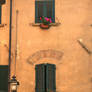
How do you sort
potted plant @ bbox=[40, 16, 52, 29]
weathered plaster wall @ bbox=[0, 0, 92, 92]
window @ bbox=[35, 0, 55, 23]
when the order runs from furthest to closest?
window @ bbox=[35, 0, 55, 23] < potted plant @ bbox=[40, 16, 52, 29] < weathered plaster wall @ bbox=[0, 0, 92, 92]

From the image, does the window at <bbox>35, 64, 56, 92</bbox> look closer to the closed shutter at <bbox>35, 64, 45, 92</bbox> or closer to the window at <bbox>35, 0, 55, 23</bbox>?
the closed shutter at <bbox>35, 64, 45, 92</bbox>

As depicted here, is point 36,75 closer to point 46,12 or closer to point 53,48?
point 53,48

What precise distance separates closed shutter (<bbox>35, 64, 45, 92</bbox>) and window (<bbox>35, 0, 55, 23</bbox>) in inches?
97.1

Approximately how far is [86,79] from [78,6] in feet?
12.4

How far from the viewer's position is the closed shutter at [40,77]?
10.5 metres

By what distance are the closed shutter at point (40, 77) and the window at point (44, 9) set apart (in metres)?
2.47

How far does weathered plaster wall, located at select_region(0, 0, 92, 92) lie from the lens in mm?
10508

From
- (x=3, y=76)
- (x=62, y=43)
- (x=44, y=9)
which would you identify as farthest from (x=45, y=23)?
(x=3, y=76)

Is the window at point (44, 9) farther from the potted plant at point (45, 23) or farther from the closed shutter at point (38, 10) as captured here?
the potted plant at point (45, 23)

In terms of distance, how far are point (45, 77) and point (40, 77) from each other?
0.83ft

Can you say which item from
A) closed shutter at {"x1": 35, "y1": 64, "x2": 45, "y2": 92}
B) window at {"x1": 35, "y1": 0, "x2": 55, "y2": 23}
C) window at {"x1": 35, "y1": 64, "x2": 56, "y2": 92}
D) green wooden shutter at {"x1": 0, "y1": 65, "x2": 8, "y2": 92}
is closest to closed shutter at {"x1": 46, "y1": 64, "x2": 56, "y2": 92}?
window at {"x1": 35, "y1": 64, "x2": 56, "y2": 92}

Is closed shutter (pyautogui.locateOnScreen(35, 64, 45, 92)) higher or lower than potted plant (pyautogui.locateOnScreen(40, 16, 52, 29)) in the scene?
lower

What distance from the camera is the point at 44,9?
1120cm

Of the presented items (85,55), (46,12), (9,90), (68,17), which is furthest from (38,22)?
(9,90)
